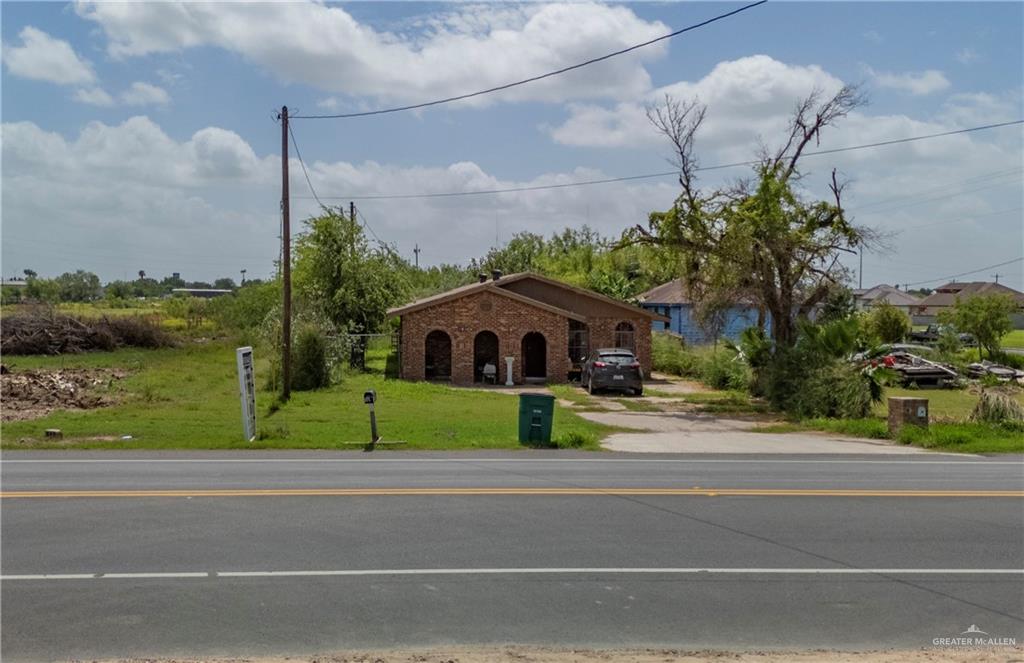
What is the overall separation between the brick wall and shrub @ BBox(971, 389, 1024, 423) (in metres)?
18.4

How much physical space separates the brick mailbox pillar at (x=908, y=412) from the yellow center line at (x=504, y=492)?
819 cm

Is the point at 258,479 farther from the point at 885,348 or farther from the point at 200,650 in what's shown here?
the point at 885,348

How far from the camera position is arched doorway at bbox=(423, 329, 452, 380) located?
125 feet

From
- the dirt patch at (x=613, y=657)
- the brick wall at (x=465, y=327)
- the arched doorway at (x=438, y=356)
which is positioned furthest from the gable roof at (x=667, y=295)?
the dirt patch at (x=613, y=657)

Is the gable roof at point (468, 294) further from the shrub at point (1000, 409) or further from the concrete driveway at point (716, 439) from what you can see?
the shrub at point (1000, 409)

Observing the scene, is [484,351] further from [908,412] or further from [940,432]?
[940,432]

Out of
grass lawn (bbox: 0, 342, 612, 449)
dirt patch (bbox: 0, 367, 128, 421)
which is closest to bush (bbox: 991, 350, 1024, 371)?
grass lawn (bbox: 0, 342, 612, 449)

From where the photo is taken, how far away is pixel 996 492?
13461 mm

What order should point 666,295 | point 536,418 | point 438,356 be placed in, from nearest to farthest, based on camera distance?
point 536,418 < point 438,356 < point 666,295

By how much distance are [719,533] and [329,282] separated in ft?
115

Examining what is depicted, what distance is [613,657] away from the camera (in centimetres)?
633

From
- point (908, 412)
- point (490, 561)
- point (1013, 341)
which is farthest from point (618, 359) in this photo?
point (1013, 341)

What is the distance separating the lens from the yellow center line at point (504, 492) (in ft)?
40.0

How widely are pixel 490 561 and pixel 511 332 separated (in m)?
27.9
